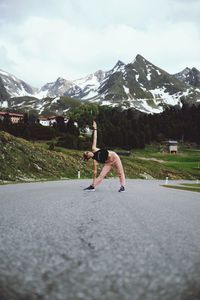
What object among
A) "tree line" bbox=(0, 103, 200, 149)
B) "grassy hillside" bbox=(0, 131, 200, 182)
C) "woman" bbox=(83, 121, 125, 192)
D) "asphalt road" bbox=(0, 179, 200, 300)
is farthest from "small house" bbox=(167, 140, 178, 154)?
"asphalt road" bbox=(0, 179, 200, 300)

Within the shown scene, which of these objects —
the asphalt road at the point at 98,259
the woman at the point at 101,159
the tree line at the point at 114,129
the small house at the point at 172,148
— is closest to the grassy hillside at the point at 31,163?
the woman at the point at 101,159

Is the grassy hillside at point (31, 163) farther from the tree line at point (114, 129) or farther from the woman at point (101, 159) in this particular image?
the tree line at point (114, 129)

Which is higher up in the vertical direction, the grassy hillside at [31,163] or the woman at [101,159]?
the woman at [101,159]

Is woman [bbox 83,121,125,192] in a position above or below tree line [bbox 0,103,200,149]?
below

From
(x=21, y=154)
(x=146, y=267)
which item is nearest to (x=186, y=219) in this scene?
(x=146, y=267)

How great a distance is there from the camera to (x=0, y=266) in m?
4.46

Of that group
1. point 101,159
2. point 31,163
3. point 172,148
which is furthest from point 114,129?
point 101,159

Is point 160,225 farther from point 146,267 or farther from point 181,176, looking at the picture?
point 181,176

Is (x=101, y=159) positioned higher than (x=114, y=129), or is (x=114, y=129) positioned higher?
(x=114, y=129)

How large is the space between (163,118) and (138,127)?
2456 cm

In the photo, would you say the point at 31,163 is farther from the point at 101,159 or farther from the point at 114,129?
the point at 114,129

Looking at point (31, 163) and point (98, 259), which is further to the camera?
point (31, 163)

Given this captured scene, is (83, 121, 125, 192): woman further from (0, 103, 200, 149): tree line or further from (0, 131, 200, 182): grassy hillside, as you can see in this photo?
(0, 103, 200, 149): tree line

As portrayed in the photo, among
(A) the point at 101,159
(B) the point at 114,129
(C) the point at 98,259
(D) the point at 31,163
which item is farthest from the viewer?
(B) the point at 114,129
